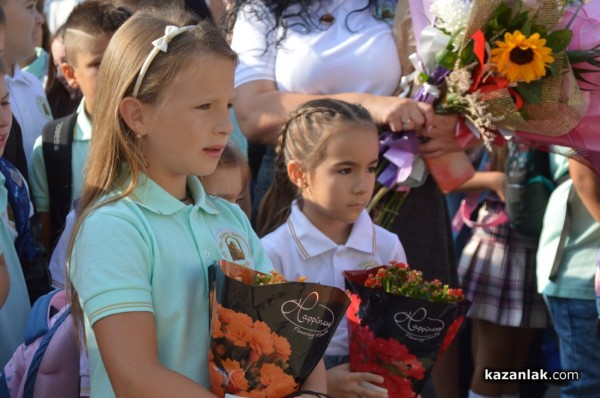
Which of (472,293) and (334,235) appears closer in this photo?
(334,235)

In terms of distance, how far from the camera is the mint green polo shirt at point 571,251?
4.17 m

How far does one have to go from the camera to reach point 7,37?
4047 mm

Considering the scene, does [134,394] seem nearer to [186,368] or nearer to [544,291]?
[186,368]

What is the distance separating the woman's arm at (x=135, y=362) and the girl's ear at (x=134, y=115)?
1.62 ft

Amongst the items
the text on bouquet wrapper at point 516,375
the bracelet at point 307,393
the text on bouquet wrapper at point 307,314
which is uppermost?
the text on bouquet wrapper at point 307,314

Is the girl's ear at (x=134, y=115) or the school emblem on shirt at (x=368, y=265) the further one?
the school emblem on shirt at (x=368, y=265)

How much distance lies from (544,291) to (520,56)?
1251mm

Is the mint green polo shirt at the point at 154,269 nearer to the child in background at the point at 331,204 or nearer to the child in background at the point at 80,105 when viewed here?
the child in background at the point at 331,204

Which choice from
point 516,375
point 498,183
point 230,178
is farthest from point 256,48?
point 516,375

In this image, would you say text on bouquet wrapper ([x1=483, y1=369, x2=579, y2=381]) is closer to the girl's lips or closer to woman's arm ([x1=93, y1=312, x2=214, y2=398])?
the girl's lips

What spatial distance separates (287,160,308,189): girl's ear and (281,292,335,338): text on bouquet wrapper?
4.15 ft

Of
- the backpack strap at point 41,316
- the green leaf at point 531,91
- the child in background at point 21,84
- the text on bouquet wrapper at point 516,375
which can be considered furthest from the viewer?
the text on bouquet wrapper at point 516,375

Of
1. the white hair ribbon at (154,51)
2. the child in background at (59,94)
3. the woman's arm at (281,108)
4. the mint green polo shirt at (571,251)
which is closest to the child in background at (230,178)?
the woman's arm at (281,108)

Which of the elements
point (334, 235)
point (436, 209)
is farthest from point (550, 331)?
point (334, 235)
